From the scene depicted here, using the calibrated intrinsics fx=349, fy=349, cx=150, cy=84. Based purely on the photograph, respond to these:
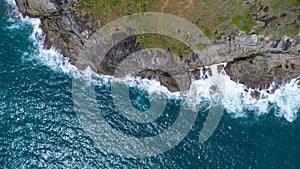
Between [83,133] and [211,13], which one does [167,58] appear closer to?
[211,13]

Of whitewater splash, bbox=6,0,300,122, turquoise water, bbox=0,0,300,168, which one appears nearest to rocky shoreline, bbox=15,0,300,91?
whitewater splash, bbox=6,0,300,122

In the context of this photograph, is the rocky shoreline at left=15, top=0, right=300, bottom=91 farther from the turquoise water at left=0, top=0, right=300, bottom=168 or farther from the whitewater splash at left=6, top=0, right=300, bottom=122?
the turquoise water at left=0, top=0, right=300, bottom=168

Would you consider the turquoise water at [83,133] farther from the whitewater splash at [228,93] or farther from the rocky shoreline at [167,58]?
the rocky shoreline at [167,58]

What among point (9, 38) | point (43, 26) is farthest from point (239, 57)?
point (9, 38)

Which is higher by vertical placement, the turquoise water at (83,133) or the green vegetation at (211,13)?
the green vegetation at (211,13)

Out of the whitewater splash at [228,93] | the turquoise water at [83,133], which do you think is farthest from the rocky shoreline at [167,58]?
the turquoise water at [83,133]
